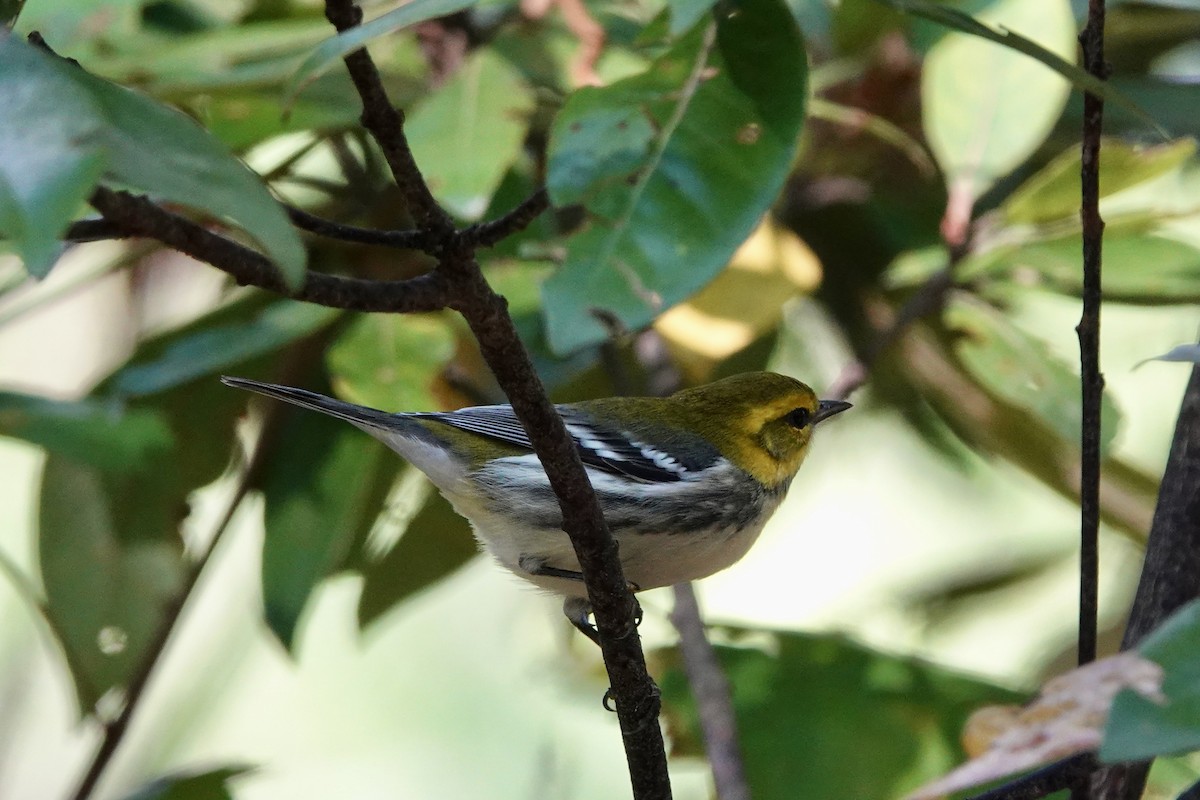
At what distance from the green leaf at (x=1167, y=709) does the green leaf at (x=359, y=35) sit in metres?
0.73

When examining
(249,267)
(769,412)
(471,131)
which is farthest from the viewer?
(769,412)

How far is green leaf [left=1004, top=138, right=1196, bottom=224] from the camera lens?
6.72ft

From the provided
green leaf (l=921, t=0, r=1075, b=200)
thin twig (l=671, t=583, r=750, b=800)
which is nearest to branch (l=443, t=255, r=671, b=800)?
thin twig (l=671, t=583, r=750, b=800)

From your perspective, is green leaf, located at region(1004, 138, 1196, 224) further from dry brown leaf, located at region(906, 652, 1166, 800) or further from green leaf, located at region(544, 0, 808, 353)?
dry brown leaf, located at region(906, 652, 1166, 800)

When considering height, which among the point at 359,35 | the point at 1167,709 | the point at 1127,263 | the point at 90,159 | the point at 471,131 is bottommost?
the point at 1167,709

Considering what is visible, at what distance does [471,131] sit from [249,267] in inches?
48.2

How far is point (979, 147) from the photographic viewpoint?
238 centimetres

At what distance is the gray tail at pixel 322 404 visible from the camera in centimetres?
179

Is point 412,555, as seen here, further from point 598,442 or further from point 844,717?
point 844,717

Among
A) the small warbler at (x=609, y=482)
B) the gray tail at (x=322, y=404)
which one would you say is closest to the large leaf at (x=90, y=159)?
the gray tail at (x=322, y=404)

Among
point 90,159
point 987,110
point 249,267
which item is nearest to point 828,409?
point 987,110

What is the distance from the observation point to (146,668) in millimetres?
2236

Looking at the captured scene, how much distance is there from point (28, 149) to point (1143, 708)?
2.50 feet

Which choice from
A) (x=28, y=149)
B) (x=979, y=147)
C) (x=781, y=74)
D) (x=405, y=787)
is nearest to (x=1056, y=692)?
(x=28, y=149)
